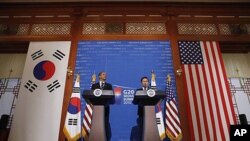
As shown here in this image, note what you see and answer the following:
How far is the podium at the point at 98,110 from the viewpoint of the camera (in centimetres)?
500

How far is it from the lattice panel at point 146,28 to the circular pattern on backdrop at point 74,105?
8.42ft

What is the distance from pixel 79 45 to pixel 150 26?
2.04m

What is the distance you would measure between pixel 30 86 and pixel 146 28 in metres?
3.42

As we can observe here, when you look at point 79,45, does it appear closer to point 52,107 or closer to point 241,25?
point 52,107

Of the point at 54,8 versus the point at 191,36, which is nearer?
the point at 191,36

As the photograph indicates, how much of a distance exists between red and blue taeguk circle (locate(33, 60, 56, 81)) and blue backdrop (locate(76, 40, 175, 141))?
65cm

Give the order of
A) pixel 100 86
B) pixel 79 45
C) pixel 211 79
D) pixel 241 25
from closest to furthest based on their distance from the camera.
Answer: pixel 100 86
pixel 211 79
pixel 79 45
pixel 241 25

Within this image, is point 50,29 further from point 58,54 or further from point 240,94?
point 240,94

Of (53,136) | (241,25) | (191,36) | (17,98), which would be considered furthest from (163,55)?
(17,98)

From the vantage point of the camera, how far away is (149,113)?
517 cm

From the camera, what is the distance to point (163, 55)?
22.6 ft

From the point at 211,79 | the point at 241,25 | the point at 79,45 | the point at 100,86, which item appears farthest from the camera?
the point at 241,25

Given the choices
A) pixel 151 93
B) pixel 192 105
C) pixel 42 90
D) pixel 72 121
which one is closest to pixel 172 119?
pixel 192 105

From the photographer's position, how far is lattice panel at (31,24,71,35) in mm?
7431
